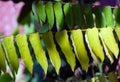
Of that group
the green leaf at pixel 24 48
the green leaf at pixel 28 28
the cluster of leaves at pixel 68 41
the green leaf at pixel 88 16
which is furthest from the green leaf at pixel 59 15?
the green leaf at pixel 28 28

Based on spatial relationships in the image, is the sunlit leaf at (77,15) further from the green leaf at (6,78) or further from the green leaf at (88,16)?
the green leaf at (6,78)

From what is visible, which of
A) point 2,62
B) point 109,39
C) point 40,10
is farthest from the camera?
point 40,10

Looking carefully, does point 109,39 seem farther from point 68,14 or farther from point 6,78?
point 6,78

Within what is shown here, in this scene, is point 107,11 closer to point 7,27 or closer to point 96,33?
point 96,33

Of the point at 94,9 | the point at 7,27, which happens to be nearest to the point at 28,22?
the point at 7,27

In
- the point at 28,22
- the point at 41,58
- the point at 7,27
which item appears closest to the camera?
the point at 41,58

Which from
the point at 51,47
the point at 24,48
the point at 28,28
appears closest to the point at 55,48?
the point at 51,47
